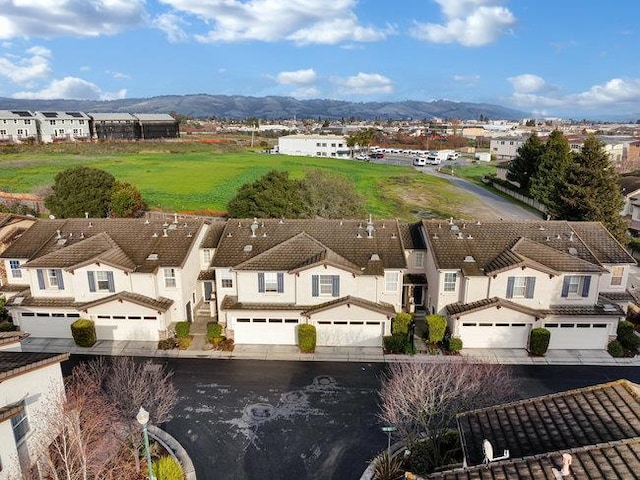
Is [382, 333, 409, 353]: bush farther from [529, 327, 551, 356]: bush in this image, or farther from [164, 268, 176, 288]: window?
[164, 268, 176, 288]: window

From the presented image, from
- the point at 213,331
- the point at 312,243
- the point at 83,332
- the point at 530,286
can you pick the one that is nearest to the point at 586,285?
the point at 530,286

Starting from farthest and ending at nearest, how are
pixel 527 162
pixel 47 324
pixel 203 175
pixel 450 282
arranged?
1. pixel 203 175
2. pixel 527 162
3. pixel 47 324
4. pixel 450 282

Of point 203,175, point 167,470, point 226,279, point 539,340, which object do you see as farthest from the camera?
point 203,175

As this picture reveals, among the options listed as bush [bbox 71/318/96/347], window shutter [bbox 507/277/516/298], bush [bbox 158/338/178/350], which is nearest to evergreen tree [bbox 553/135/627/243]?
window shutter [bbox 507/277/516/298]

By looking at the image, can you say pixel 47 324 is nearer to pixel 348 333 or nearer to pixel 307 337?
pixel 307 337

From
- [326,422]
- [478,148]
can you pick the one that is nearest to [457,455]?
[326,422]

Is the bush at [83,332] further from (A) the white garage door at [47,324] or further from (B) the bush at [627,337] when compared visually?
(B) the bush at [627,337]

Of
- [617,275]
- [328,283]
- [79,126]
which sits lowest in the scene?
[617,275]
